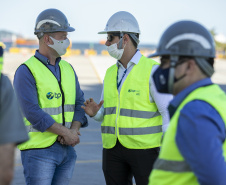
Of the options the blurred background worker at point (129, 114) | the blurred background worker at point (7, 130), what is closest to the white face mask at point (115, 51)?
the blurred background worker at point (129, 114)

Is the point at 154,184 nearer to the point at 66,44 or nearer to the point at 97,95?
the point at 66,44

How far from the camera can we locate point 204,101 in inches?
85.5

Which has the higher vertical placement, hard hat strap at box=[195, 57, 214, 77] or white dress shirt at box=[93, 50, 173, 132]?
hard hat strap at box=[195, 57, 214, 77]

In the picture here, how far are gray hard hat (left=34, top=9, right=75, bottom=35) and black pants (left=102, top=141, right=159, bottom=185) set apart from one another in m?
1.31

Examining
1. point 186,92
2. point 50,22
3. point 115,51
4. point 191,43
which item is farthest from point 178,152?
point 50,22

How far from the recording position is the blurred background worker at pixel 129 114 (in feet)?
13.7

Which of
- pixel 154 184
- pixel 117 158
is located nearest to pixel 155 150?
pixel 117 158

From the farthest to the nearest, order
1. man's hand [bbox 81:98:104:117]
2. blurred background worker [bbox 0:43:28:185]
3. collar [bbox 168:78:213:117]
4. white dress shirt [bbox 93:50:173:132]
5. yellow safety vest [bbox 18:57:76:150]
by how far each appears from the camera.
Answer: man's hand [bbox 81:98:104:117] < yellow safety vest [bbox 18:57:76:150] < white dress shirt [bbox 93:50:173:132] < collar [bbox 168:78:213:117] < blurred background worker [bbox 0:43:28:185]

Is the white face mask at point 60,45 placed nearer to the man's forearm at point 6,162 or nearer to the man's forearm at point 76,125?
the man's forearm at point 76,125

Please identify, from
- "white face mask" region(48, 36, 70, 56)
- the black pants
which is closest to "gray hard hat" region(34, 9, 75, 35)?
"white face mask" region(48, 36, 70, 56)

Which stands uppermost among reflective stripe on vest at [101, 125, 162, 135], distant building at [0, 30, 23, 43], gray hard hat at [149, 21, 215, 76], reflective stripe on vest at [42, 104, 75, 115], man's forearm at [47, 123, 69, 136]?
gray hard hat at [149, 21, 215, 76]

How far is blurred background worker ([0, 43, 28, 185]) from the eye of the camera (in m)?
2.02

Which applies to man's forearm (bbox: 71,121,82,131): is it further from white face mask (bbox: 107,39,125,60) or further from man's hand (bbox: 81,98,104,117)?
Result: white face mask (bbox: 107,39,125,60)

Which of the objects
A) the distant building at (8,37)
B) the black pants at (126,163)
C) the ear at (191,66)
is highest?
the ear at (191,66)
